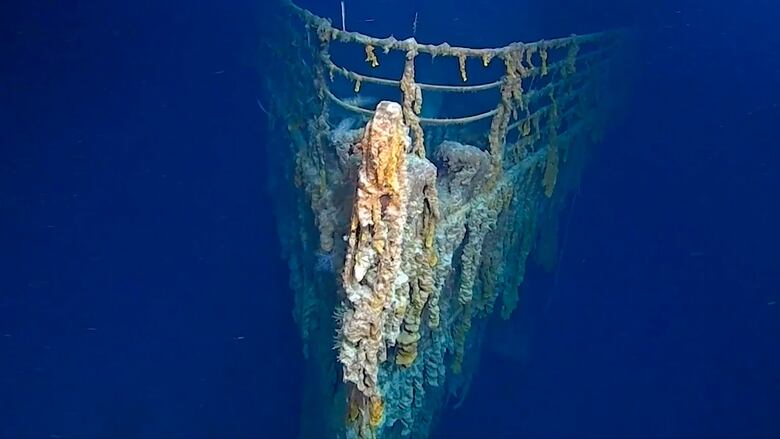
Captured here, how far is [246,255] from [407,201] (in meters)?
4.65

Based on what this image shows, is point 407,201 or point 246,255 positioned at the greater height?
point 407,201

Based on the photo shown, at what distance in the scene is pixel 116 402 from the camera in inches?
277

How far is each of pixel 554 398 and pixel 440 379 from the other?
8.01ft

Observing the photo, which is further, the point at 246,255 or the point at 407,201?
the point at 246,255

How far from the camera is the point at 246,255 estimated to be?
7.24 meters

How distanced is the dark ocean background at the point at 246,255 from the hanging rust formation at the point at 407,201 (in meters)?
0.96

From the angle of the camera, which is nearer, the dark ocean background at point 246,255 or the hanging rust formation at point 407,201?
the hanging rust formation at point 407,201

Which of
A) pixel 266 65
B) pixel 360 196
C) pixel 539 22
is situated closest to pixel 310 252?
pixel 360 196

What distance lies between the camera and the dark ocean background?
584cm

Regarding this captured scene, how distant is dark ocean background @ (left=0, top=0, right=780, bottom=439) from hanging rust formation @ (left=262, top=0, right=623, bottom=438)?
0.96 m

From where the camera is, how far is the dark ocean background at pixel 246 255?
5.84 meters

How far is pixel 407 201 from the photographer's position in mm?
2930

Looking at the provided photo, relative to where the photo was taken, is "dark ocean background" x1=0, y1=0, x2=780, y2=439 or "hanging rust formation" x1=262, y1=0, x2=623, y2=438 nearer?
"hanging rust formation" x1=262, y1=0, x2=623, y2=438

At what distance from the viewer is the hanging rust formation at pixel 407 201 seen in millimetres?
2932
